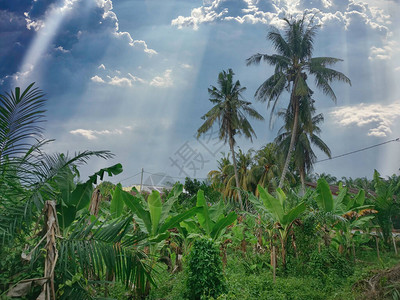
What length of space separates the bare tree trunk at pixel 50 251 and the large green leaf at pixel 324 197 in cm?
670

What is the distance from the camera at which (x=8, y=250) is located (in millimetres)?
3918

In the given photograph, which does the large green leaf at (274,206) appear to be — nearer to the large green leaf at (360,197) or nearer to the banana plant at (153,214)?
the banana plant at (153,214)

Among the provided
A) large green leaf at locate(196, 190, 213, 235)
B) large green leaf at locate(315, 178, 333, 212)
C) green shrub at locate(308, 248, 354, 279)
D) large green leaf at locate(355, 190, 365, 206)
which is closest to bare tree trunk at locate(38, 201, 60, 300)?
large green leaf at locate(196, 190, 213, 235)

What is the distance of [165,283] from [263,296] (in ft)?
6.19

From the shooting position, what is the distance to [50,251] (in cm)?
330

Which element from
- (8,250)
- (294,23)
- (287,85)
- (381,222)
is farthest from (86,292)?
(294,23)

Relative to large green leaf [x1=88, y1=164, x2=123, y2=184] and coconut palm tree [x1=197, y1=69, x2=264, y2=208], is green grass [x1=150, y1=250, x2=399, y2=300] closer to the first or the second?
large green leaf [x1=88, y1=164, x2=123, y2=184]

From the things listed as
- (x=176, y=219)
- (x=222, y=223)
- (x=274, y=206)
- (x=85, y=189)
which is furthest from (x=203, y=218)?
(x=85, y=189)

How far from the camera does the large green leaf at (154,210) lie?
590 centimetres

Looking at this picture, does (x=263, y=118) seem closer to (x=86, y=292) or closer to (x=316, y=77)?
(x=316, y=77)

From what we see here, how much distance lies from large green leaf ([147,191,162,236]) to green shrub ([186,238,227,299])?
0.93 metres

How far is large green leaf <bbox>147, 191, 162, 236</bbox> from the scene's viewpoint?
590 centimetres

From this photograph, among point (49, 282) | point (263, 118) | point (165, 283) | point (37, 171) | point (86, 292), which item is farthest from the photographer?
point (263, 118)

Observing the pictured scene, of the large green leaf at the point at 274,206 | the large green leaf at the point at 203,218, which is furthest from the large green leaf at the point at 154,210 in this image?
the large green leaf at the point at 274,206
